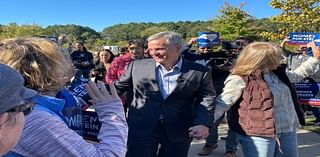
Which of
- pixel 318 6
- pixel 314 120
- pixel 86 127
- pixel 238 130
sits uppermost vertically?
pixel 318 6

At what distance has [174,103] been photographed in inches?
125

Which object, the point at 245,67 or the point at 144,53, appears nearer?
the point at 245,67

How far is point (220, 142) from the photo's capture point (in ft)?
20.2

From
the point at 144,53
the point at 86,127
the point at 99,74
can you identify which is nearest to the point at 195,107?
the point at 86,127

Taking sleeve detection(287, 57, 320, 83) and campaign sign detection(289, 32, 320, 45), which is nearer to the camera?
sleeve detection(287, 57, 320, 83)

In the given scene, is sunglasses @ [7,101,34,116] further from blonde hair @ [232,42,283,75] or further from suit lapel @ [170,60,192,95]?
blonde hair @ [232,42,283,75]

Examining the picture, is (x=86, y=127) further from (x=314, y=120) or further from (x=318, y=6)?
(x=318, y=6)

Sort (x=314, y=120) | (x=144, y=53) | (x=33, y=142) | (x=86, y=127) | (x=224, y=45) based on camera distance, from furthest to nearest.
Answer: (x=314, y=120), (x=224, y=45), (x=144, y=53), (x=86, y=127), (x=33, y=142)

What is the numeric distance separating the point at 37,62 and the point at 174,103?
177 centimetres

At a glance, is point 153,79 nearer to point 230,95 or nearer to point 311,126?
point 230,95

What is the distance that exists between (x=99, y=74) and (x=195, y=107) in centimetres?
439

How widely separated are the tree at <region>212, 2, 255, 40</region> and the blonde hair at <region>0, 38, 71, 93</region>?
33833mm

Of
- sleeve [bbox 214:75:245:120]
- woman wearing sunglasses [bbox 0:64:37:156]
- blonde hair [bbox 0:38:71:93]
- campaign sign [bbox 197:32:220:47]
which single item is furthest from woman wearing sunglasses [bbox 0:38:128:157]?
campaign sign [bbox 197:32:220:47]

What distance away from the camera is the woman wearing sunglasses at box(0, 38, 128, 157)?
4.47 ft
